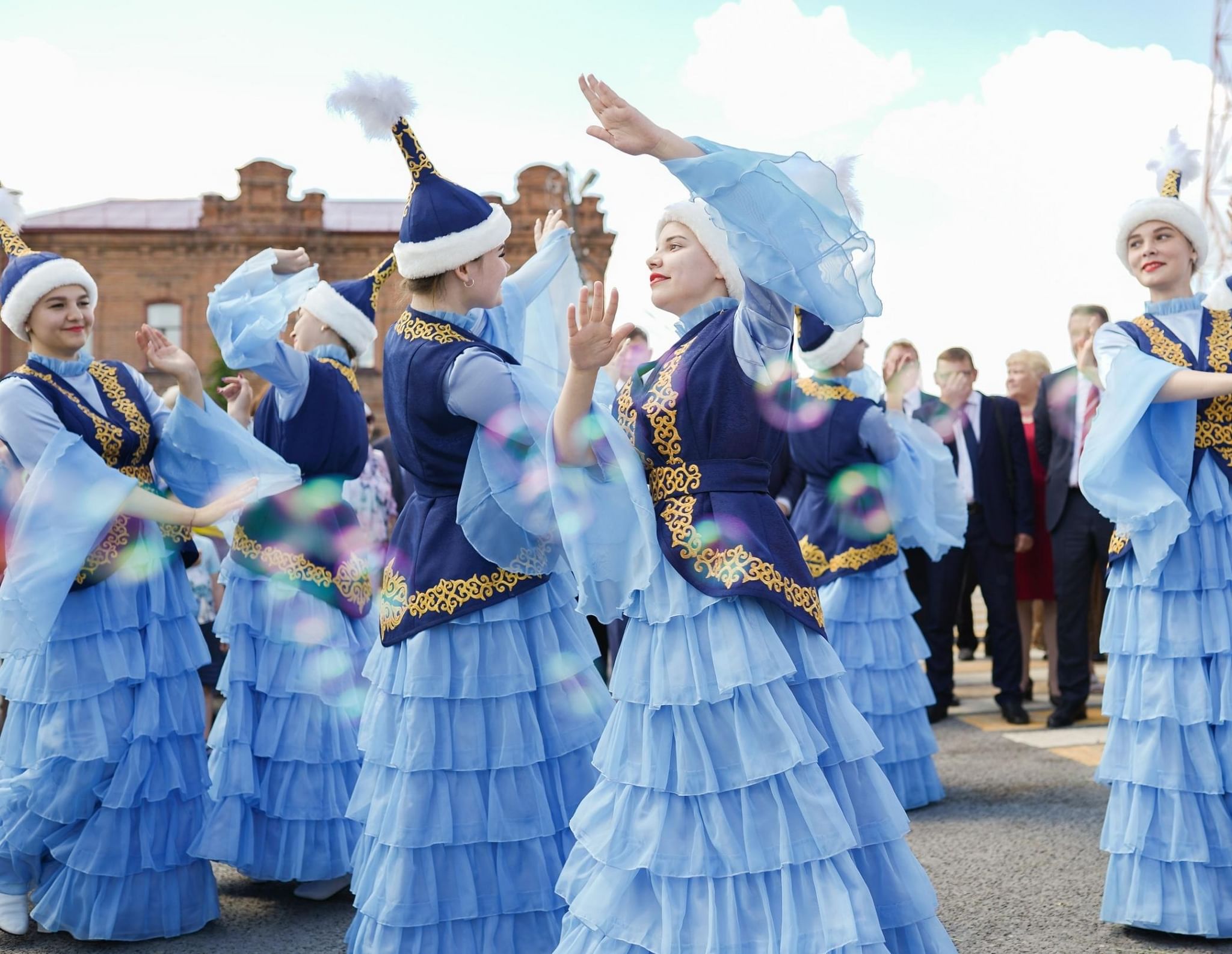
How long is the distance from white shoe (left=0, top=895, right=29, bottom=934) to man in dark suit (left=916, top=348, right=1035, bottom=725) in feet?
17.8

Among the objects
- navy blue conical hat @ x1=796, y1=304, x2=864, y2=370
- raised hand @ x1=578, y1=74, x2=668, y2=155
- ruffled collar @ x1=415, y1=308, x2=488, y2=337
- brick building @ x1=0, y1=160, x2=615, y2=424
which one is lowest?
ruffled collar @ x1=415, y1=308, x2=488, y2=337

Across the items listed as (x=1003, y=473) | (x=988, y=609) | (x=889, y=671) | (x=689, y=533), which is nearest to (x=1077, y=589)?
(x=988, y=609)

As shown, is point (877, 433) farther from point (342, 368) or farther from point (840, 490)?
point (342, 368)

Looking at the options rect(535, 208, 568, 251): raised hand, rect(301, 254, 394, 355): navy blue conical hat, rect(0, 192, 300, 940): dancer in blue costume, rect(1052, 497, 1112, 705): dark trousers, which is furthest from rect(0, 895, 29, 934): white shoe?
rect(1052, 497, 1112, 705): dark trousers

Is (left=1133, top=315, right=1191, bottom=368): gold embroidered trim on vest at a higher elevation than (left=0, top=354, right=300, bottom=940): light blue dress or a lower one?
higher

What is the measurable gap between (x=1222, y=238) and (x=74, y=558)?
25.7 metres

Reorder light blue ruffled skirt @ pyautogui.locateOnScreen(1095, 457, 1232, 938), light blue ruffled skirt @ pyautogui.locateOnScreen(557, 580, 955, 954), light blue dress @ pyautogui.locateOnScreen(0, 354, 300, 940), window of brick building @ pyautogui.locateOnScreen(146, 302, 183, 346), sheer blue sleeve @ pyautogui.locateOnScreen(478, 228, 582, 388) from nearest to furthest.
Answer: light blue ruffled skirt @ pyautogui.locateOnScreen(557, 580, 955, 954)
light blue ruffled skirt @ pyautogui.locateOnScreen(1095, 457, 1232, 938)
sheer blue sleeve @ pyautogui.locateOnScreen(478, 228, 582, 388)
light blue dress @ pyautogui.locateOnScreen(0, 354, 300, 940)
window of brick building @ pyautogui.locateOnScreen(146, 302, 183, 346)

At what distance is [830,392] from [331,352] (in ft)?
7.72

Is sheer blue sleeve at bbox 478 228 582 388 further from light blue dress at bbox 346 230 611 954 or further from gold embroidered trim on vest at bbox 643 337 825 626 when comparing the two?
gold embroidered trim on vest at bbox 643 337 825 626

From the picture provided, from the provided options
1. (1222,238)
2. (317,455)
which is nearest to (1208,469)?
(317,455)

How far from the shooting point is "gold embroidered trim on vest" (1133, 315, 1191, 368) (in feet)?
13.0

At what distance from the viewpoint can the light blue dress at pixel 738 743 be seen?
2.52 meters

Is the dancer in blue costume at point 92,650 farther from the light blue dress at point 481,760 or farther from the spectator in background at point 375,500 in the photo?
the spectator in background at point 375,500

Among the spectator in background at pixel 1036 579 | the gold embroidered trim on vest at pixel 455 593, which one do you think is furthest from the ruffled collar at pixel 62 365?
the spectator in background at pixel 1036 579
